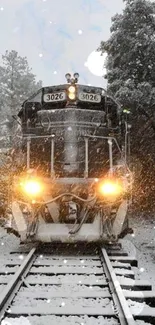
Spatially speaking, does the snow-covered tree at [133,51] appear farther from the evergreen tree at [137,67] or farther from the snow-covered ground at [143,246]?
the snow-covered ground at [143,246]

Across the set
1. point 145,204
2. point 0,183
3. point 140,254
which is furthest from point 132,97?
point 140,254

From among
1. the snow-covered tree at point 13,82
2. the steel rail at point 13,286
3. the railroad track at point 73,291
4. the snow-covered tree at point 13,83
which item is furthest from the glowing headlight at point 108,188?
the snow-covered tree at point 13,82

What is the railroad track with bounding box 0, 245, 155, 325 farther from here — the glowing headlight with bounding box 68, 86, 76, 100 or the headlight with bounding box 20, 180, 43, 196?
the glowing headlight with bounding box 68, 86, 76, 100

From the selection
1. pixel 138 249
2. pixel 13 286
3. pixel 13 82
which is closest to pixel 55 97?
pixel 138 249

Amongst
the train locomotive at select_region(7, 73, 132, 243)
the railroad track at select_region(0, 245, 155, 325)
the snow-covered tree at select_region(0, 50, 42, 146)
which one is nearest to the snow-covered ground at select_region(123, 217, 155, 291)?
the railroad track at select_region(0, 245, 155, 325)

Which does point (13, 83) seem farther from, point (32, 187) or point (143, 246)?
point (32, 187)

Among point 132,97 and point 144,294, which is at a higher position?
point 132,97

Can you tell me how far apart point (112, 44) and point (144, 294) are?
594 inches

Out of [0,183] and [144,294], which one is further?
[0,183]

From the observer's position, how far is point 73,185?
27.2 feet

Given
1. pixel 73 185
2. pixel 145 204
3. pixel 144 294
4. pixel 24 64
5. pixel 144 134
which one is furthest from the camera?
pixel 24 64

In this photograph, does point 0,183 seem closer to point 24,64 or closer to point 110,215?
point 110,215

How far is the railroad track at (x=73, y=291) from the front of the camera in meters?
4.36

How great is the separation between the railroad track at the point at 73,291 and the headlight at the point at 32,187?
108cm
